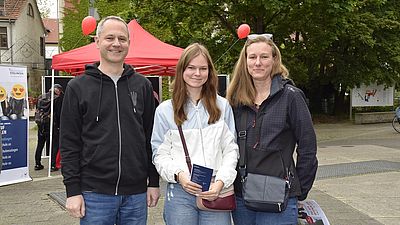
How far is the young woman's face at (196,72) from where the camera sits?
8.68 feet

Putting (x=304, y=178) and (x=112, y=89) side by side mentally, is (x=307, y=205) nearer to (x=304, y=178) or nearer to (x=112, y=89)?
(x=304, y=178)

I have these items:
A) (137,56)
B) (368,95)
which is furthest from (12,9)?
(137,56)

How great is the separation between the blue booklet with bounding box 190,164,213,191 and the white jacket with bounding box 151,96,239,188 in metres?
0.09

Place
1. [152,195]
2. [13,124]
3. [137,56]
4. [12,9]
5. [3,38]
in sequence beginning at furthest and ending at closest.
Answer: [12,9] → [3,38] → [137,56] → [13,124] → [152,195]

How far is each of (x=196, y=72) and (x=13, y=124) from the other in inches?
219

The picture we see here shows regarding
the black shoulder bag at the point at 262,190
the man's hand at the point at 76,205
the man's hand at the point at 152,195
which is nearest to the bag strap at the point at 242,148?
the black shoulder bag at the point at 262,190

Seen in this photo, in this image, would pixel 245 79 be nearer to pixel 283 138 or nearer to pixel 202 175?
pixel 283 138

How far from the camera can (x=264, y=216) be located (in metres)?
2.68

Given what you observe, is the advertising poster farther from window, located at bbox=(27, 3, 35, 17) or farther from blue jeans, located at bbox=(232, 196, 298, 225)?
window, located at bbox=(27, 3, 35, 17)

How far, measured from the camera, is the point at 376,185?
6.90 metres

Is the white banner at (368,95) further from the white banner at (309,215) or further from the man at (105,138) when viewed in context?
the man at (105,138)

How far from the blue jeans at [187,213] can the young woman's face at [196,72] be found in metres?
0.63

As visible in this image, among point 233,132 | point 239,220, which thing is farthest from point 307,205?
point 233,132

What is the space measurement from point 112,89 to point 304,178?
1.28m
